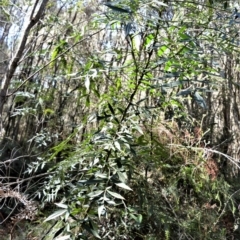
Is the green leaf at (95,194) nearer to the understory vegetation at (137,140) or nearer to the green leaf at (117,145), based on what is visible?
the understory vegetation at (137,140)

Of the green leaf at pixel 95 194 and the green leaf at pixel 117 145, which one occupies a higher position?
the green leaf at pixel 117 145

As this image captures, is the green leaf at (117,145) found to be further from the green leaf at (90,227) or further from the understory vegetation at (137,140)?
the green leaf at (90,227)

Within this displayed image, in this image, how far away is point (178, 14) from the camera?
1.08 meters

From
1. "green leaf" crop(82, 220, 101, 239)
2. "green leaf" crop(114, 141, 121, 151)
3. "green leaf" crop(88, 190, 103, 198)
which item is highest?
"green leaf" crop(114, 141, 121, 151)

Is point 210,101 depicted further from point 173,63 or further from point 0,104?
point 0,104

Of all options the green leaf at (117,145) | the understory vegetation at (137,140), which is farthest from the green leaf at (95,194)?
the green leaf at (117,145)

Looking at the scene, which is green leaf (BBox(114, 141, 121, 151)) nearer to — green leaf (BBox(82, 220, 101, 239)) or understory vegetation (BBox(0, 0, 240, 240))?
understory vegetation (BBox(0, 0, 240, 240))

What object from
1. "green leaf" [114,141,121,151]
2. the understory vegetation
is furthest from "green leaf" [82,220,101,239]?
"green leaf" [114,141,121,151]

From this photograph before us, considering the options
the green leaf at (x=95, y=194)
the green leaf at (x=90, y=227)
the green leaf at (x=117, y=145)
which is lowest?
the green leaf at (x=90, y=227)

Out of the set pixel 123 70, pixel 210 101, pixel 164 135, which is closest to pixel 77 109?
pixel 210 101

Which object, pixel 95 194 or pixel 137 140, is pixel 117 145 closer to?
pixel 95 194

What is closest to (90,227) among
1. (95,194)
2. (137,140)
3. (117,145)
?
(95,194)

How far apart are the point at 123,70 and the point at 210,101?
1.36 m

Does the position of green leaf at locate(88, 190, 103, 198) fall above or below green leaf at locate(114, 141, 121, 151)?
below
